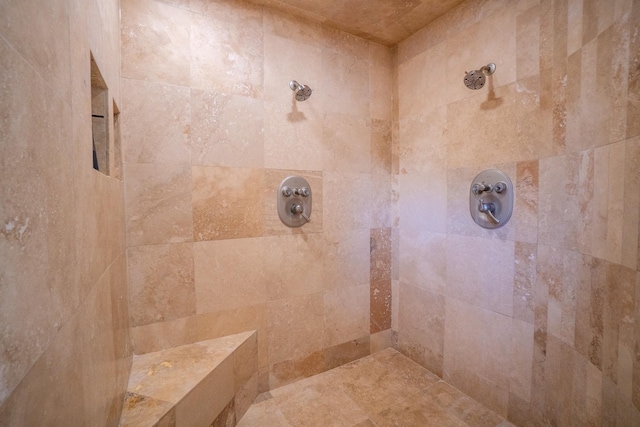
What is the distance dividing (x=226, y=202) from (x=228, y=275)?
0.40 m

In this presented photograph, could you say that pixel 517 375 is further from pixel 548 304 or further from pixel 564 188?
pixel 564 188

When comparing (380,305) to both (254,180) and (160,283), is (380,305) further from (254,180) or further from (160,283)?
(160,283)

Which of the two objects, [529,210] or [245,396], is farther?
[245,396]

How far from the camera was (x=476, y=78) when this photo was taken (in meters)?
1.42

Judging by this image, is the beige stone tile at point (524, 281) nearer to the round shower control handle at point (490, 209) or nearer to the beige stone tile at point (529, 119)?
the round shower control handle at point (490, 209)

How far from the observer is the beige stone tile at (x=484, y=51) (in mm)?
1353

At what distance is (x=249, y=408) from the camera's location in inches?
58.4

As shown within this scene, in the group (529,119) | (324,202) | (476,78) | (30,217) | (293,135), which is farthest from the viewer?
(324,202)

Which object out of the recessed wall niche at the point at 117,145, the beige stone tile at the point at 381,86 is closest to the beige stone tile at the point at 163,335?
the recessed wall niche at the point at 117,145

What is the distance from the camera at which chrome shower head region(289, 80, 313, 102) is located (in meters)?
1.54

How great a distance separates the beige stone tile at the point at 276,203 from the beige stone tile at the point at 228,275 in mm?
137

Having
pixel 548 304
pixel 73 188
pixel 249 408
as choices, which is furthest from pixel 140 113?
pixel 548 304

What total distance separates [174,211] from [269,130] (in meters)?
0.68

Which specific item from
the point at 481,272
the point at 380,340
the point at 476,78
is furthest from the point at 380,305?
the point at 476,78
